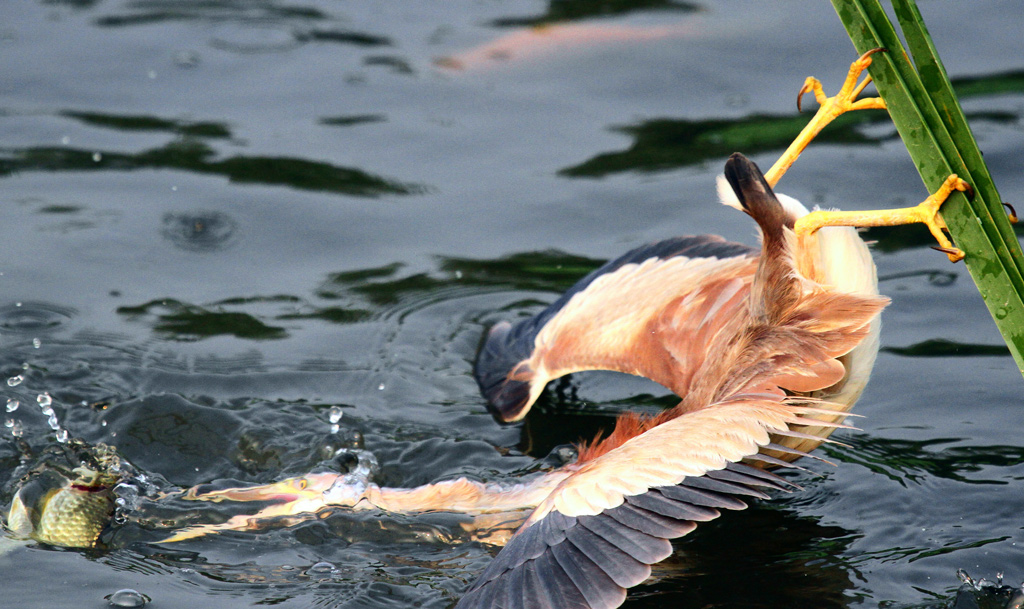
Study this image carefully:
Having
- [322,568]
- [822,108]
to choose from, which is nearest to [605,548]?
[322,568]

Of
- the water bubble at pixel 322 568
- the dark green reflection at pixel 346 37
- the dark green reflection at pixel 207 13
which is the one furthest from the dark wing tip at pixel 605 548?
the dark green reflection at pixel 207 13

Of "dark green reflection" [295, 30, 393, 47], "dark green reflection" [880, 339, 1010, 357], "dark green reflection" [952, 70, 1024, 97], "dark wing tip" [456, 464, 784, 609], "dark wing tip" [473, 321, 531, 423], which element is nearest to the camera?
"dark wing tip" [456, 464, 784, 609]

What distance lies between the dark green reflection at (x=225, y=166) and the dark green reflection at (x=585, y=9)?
2.10 metres

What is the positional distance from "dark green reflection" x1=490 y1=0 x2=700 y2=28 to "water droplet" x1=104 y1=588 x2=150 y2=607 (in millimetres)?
5299

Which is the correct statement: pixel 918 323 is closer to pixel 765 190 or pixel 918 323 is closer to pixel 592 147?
pixel 765 190

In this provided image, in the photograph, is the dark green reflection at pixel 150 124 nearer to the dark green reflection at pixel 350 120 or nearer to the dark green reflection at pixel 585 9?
the dark green reflection at pixel 350 120

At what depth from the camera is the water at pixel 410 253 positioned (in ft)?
11.0

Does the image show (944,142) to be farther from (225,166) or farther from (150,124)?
(150,124)

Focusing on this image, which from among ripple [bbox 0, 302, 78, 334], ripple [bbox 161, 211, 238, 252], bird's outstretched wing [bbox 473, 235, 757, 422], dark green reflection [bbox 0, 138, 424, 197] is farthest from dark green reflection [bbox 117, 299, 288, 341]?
dark green reflection [bbox 0, 138, 424, 197]

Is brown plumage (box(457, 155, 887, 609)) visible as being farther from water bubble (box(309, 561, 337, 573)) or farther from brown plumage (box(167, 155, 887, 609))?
water bubble (box(309, 561, 337, 573))

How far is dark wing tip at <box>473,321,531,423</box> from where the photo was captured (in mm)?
4129

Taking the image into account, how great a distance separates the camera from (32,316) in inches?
187

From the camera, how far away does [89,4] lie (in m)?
7.85

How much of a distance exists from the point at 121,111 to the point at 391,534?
419 centimetres
